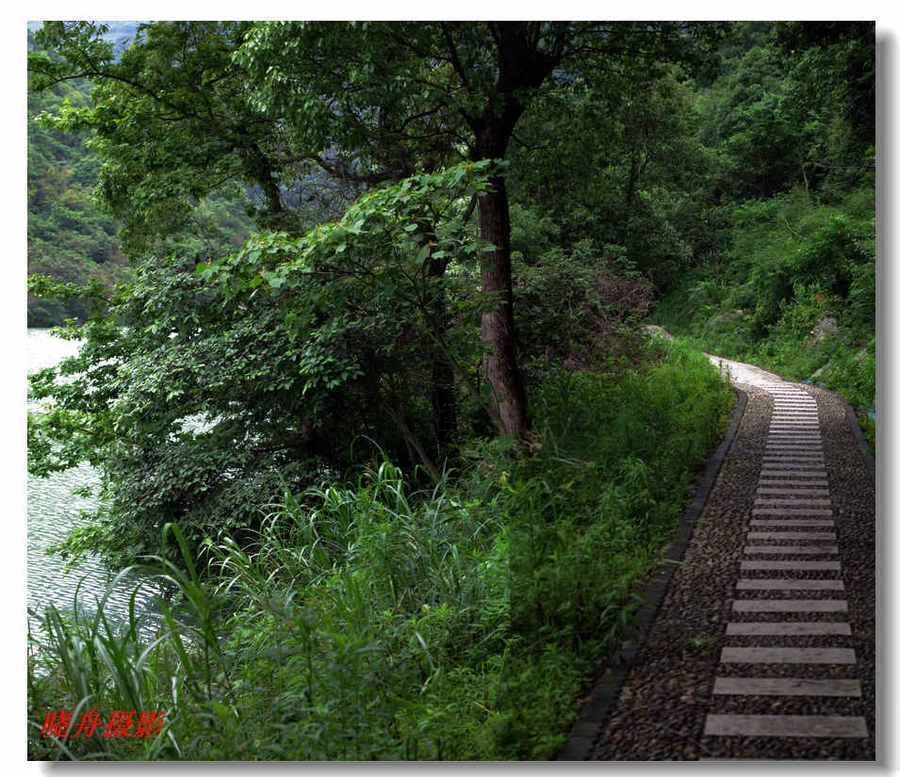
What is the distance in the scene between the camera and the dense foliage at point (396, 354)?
281cm

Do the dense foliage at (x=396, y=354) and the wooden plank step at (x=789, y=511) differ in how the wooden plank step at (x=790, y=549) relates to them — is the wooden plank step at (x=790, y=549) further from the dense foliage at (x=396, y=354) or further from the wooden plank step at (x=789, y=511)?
the dense foliage at (x=396, y=354)

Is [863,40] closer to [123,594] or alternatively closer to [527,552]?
[527,552]

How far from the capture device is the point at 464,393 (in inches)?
242

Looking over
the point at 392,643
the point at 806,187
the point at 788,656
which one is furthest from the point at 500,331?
the point at 788,656

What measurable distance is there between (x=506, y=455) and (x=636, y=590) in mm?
1845

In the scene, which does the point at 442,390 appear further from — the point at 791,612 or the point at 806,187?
the point at 791,612

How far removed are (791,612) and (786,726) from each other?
74cm

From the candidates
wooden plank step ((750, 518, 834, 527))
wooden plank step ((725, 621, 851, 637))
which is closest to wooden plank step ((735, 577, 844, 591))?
wooden plank step ((725, 621, 851, 637))

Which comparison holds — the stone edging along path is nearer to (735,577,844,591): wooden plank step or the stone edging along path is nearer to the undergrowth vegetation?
(735,577,844,591): wooden plank step

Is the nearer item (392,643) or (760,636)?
(760,636)

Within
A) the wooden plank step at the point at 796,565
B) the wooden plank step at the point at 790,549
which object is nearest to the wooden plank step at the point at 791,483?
the wooden plank step at the point at 790,549

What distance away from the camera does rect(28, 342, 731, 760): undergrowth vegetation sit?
248 cm

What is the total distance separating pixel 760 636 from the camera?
9.19 ft

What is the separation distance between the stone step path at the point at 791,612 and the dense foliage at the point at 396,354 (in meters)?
0.46
